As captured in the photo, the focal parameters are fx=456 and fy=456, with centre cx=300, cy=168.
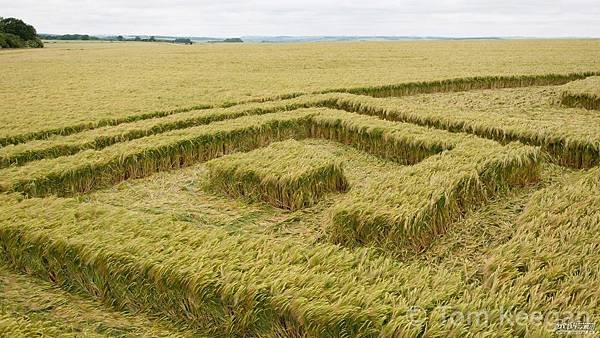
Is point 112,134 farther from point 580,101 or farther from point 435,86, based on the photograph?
point 580,101

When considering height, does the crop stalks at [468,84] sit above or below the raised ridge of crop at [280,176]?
above

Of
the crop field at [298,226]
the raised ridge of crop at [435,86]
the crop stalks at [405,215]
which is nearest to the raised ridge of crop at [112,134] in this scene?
the crop field at [298,226]

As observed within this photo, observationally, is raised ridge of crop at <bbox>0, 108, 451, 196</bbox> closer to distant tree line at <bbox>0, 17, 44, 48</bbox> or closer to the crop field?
the crop field

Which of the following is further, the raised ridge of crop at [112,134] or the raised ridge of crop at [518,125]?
the raised ridge of crop at [112,134]

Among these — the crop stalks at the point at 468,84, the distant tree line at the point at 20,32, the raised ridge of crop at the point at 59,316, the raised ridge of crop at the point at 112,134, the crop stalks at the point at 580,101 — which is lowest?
the raised ridge of crop at the point at 59,316

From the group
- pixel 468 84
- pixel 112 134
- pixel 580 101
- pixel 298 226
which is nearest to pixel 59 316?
pixel 298 226

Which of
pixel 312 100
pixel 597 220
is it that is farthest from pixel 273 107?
pixel 597 220

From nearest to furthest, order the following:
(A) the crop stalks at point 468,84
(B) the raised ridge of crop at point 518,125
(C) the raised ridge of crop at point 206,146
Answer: (C) the raised ridge of crop at point 206,146 → (B) the raised ridge of crop at point 518,125 → (A) the crop stalks at point 468,84

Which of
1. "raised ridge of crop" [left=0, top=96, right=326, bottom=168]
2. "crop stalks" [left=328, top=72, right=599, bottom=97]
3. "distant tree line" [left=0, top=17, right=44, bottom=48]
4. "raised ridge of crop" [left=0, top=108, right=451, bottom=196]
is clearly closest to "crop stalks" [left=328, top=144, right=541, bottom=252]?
"raised ridge of crop" [left=0, top=108, right=451, bottom=196]

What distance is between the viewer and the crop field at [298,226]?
3104 millimetres

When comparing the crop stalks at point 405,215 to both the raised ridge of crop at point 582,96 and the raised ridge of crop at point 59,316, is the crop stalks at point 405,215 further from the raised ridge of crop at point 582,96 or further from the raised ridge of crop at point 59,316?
the raised ridge of crop at point 582,96

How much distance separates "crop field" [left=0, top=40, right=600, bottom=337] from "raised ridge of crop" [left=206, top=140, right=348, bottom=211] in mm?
28

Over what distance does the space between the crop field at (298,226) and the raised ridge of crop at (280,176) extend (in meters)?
0.03

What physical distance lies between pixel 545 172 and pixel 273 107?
6455 millimetres
